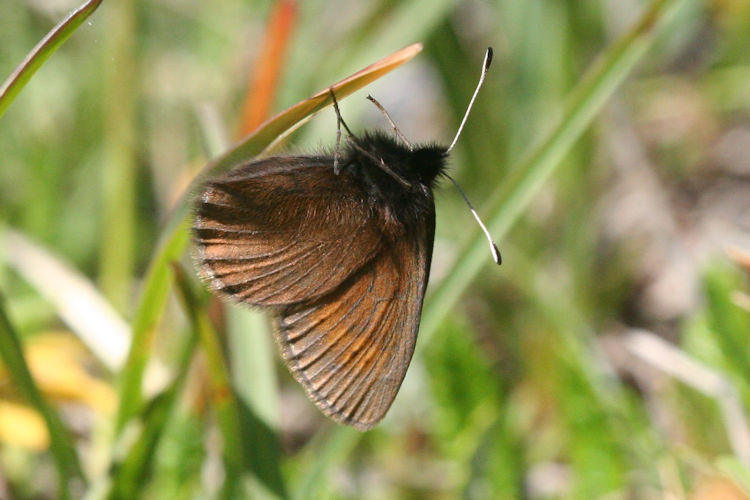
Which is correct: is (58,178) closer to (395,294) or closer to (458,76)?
(458,76)

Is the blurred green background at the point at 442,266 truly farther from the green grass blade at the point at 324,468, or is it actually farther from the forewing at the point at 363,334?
the forewing at the point at 363,334

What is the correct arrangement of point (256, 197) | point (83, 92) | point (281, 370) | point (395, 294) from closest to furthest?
point (256, 197), point (395, 294), point (281, 370), point (83, 92)

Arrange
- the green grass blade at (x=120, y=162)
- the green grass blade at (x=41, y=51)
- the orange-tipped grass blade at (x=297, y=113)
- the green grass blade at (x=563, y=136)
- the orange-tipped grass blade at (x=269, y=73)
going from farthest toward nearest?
1. the green grass blade at (x=120, y=162)
2. the orange-tipped grass blade at (x=269, y=73)
3. the green grass blade at (x=563, y=136)
4. the orange-tipped grass blade at (x=297, y=113)
5. the green grass blade at (x=41, y=51)

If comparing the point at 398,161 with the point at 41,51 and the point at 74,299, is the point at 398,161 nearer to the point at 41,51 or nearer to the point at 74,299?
the point at 41,51

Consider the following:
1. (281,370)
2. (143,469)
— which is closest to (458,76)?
(281,370)

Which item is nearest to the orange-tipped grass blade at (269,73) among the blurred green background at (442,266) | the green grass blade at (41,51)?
the blurred green background at (442,266)

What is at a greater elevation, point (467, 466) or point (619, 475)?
point (467, 466)

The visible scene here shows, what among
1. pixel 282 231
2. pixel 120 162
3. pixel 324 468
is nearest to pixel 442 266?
pixel 120 162

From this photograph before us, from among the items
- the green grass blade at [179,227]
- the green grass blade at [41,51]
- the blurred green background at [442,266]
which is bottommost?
the blurred green background at [442,266]
